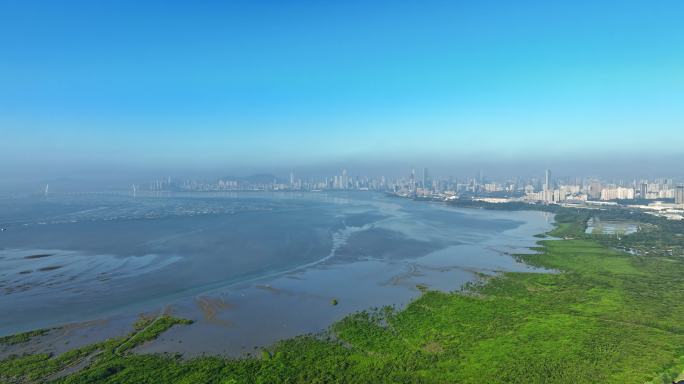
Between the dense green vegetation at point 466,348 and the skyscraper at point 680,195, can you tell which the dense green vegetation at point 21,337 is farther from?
the skyscraper at point 680,195

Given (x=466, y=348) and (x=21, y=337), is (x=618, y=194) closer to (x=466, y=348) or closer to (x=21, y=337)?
(x=466, y=348)

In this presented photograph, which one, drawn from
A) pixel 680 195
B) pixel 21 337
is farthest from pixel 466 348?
pixel 680 195

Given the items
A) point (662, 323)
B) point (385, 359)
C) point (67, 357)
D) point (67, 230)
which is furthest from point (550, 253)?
point (67, 230)

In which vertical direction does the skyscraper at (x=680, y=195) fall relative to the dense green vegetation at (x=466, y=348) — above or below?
above

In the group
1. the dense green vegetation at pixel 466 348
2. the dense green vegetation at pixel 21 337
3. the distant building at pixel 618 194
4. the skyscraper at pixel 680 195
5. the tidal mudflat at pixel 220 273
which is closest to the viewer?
the dense green vegetation at pixel 466 348

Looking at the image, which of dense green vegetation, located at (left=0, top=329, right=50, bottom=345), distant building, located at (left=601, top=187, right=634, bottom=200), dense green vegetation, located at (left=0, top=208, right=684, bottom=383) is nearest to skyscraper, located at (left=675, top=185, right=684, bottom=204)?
distant building, located at (left=601, top=187, right=634, bottom=200)

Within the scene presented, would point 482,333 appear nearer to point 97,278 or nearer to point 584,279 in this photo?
point 584,279

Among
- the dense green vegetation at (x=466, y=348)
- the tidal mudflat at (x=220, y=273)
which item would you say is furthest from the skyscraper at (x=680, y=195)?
the dense green vegetation at (x=466, y=348)
